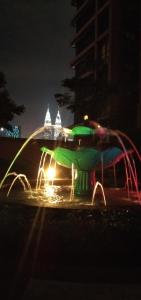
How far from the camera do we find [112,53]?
51344mm

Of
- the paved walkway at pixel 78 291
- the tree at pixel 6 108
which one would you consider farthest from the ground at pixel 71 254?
the tree at pixel 6 108

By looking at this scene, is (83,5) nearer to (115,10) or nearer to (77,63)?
(77,63)

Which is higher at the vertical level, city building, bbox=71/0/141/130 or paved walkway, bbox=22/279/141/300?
city building, bbox=71/0/141/130

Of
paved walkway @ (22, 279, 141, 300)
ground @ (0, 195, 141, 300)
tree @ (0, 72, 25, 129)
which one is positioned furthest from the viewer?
tree @ (0, 72, 25, 129)

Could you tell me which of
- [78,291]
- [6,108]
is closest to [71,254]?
[78,291]

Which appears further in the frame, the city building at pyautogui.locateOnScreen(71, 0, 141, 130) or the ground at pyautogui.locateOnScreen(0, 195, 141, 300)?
the city building at pyautogui.locateOnScreen(71, 0, 141, 130)

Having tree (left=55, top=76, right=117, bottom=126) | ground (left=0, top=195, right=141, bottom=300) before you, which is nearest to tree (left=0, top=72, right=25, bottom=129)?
tree (left=55, top=76, right=117, bottom=126)

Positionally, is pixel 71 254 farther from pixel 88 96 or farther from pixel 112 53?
pixel 112 53

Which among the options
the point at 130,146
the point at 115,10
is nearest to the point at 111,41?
the point at 115,10

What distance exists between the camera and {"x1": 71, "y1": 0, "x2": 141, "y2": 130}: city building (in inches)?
1655

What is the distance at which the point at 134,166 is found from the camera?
813 inches

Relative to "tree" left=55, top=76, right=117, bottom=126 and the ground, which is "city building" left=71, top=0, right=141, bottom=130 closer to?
"tree" left=55, top=76, right=117, bottom=126

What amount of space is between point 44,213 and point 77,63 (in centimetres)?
6040

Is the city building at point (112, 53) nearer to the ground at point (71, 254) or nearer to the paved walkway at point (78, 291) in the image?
the ground at point (71, 254)
